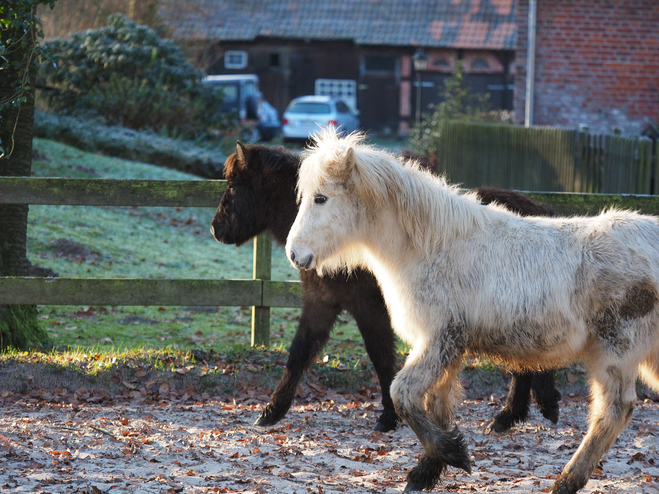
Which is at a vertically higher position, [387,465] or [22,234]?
[22,234]

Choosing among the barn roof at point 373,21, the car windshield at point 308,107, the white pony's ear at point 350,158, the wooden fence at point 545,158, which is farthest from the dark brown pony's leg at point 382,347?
the barn roof at point 373,21

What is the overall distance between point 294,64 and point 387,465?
36.7 metres

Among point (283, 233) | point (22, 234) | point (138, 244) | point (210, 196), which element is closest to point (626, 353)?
point (283, 233)

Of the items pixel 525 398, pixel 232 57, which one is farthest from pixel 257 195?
pixel 232 57

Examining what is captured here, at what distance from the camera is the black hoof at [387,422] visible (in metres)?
5.35

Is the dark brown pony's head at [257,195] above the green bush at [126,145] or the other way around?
the other way around

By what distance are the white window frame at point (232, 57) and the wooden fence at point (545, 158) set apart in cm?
2224

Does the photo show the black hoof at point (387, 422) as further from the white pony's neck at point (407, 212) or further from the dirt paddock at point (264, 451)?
the white pony's neck at point (407, 212)

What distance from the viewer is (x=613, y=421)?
3926mm

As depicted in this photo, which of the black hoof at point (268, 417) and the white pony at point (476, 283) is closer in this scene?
the white pony at point (476, 283)

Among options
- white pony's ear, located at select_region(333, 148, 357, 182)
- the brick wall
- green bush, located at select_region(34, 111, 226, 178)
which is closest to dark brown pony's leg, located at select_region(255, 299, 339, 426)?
white pony's ear, located at select_region(333, 148, 357, 182)

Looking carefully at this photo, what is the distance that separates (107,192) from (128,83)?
13513mm

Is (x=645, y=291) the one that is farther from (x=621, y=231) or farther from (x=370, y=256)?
(x=370, y=256)

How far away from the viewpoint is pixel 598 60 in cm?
1694
